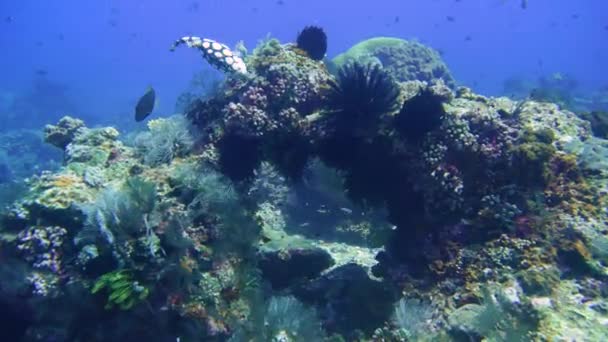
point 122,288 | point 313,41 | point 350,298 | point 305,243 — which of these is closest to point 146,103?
point 313,41

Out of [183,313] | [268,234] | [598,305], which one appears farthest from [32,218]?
[598,305]

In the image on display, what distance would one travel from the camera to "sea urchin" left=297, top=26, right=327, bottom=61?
9.04m

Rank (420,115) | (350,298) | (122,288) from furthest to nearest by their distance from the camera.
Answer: (350,298)
(420,115)
(122,288)

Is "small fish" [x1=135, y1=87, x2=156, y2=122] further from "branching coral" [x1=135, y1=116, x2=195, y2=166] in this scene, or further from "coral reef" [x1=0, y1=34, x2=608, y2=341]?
"branching coral" [x1=135, y1=116, x2=195, y2=166]

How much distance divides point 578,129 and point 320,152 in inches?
215

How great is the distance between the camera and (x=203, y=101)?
8445 millimetres

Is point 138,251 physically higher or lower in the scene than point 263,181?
lower

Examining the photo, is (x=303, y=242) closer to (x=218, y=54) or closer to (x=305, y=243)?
(x=305, y=243)

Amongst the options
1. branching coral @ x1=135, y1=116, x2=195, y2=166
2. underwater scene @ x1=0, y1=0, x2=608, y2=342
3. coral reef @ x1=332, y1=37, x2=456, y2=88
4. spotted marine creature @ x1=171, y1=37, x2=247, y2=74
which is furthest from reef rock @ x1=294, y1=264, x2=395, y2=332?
coral reef @ x1=332, y1=37, x2=456, y2=88

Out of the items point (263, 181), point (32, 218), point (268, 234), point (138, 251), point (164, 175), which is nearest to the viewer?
point (138, 251)

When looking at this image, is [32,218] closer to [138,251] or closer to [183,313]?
[138,251]

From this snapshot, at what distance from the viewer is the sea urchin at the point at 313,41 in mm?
9039

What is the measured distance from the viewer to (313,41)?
9070 mm

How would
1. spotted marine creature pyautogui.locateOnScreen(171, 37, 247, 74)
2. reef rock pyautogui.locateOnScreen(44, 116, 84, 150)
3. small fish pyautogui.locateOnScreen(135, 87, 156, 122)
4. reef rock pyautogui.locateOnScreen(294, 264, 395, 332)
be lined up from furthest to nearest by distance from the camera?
small fish pyautogui.locateOnScreen(135, 87, 156, 122)
reef rock pyautogui.locateOnScreen(44, 116, 84, 150)
spotted marine creature pyautogui.locateOnScreen(171, 37, 247, 74)
reef rock pyautogui.locateOnScreen(294, 264, 395, 332)
